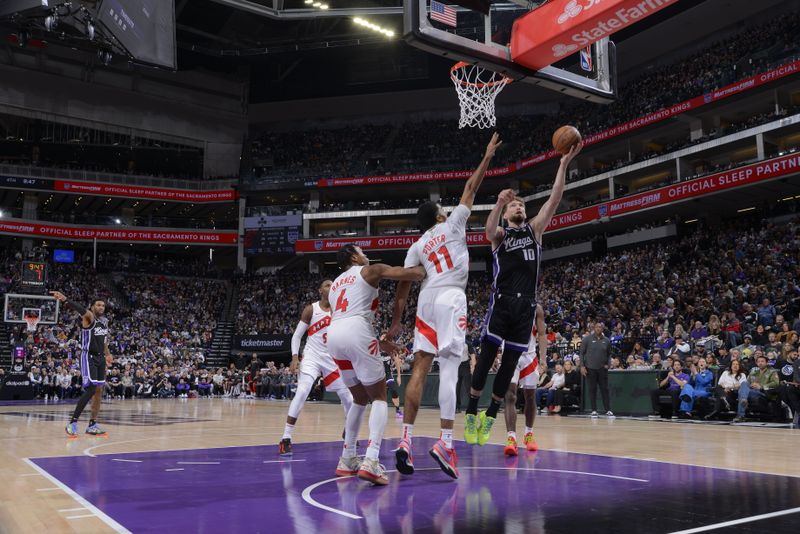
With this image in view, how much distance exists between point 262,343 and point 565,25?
3178 cm

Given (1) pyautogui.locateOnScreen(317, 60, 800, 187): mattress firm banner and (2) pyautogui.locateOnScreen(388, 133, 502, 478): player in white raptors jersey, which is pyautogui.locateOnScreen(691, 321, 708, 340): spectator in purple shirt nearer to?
(2) pyautogui.locateOnScreen(388, 133, 502, 478): player in white raptors jersey

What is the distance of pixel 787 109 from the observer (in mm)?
27047

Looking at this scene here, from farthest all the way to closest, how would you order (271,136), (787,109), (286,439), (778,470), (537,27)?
1. (271,136)
2. (787,109)
3. (537,27)
4. (286,439)
5. (778,470)

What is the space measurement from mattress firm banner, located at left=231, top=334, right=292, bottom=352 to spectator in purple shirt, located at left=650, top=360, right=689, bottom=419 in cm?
2619

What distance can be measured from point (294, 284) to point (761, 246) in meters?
27.2

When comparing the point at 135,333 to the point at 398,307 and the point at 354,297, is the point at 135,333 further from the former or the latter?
the point at 398,307

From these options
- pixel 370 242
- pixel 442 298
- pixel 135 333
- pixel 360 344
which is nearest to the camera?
pixel 360 344

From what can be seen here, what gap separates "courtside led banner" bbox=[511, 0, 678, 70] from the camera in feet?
28.8

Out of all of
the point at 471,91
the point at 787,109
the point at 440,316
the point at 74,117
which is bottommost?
the point at 440,316

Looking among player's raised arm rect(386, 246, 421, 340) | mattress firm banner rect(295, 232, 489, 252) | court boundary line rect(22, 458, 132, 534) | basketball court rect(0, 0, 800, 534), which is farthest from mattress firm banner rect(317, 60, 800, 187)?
court boundary line rect(22, 458, 132, 534)

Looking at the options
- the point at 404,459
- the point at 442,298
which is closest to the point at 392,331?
the point at 442,298

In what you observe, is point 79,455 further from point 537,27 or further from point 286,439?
point 537,27

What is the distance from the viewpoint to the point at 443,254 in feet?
20.1

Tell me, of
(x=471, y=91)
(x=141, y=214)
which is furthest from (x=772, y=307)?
(x=141, y=214)
